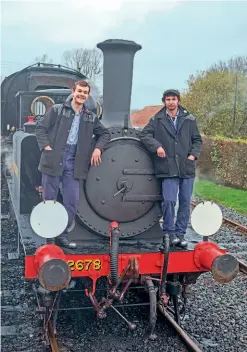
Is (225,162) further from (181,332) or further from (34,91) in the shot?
(181,332)

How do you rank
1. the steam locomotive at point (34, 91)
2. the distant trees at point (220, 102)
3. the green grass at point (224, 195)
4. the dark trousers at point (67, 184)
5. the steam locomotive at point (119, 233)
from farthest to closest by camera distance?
the distant trees at point (220, 102) → the green grass at point (224, 195) → the steam locomotive at point (34, 91) → the dark trousers at point (67, 184) → the steam locomotive at point (119, 233)

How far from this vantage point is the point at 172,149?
4.26 m

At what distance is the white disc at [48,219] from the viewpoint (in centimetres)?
371

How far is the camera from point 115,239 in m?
3.87

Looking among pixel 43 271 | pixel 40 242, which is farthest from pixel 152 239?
pixel 43 271

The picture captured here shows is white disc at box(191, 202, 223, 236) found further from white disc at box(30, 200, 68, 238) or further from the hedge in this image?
the hedge

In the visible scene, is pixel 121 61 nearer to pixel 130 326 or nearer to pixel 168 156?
pixel 168 156

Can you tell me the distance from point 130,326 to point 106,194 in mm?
1067

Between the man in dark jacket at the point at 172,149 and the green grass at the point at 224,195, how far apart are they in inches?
267

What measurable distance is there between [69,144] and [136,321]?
1.65 m

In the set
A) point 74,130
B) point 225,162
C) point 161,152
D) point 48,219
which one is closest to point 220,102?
point 225,162

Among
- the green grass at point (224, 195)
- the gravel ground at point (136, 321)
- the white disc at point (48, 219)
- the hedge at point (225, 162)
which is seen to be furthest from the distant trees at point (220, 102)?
the white disc at point (48, 219)

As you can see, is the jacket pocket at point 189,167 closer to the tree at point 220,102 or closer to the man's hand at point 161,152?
the man's hand at point 161,152

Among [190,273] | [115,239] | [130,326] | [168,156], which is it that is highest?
[168,156]
